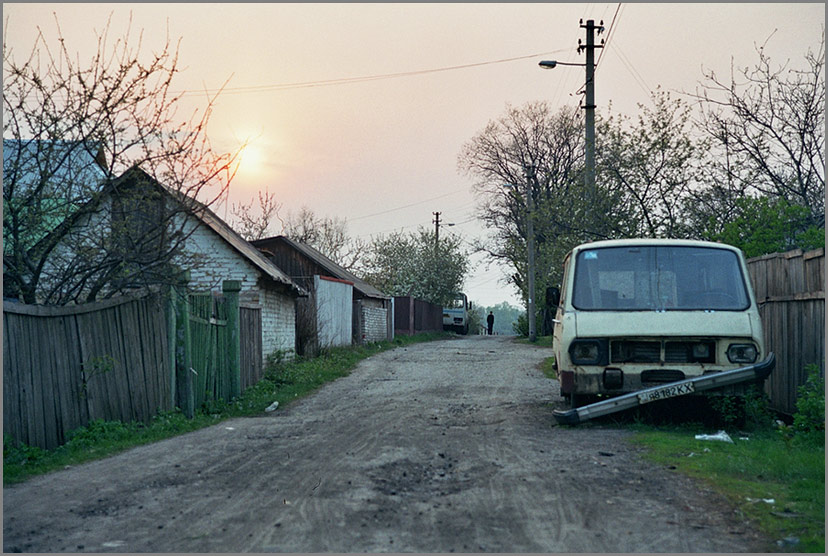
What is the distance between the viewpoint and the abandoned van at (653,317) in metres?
8.84

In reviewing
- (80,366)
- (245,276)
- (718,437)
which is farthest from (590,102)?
(80,366)

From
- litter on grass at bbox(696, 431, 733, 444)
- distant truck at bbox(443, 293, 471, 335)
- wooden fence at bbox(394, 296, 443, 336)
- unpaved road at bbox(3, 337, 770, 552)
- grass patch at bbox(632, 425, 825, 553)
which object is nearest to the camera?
unpaved road at bbox(3, 337, 770, 552)

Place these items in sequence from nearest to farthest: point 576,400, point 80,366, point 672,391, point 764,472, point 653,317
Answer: point 764,472 < point 672,391 < point 80,366 < point 653,317 < point 576,400

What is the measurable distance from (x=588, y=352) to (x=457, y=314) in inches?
1978

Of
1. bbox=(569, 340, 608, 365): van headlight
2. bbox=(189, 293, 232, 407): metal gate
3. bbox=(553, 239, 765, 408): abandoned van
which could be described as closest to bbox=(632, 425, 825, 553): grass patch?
bbox=(553, 239, 765, 408): abandoned van

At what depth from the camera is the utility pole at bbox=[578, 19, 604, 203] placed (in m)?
20.8

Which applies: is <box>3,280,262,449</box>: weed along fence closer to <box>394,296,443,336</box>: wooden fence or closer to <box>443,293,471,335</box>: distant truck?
<box>394,296,443,336</box>: wooden fence

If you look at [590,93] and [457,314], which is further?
[457,314]

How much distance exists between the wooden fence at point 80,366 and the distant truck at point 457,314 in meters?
48.6

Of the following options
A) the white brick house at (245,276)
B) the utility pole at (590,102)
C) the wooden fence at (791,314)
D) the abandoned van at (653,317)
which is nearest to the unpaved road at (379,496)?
the abandoned van at (653,317)

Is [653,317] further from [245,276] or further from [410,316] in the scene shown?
[410,316]

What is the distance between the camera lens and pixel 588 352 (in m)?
9.09

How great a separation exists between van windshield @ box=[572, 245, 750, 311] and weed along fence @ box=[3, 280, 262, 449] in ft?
17.6

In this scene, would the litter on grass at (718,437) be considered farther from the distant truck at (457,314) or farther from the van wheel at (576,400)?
the distant truck at (457,314)
